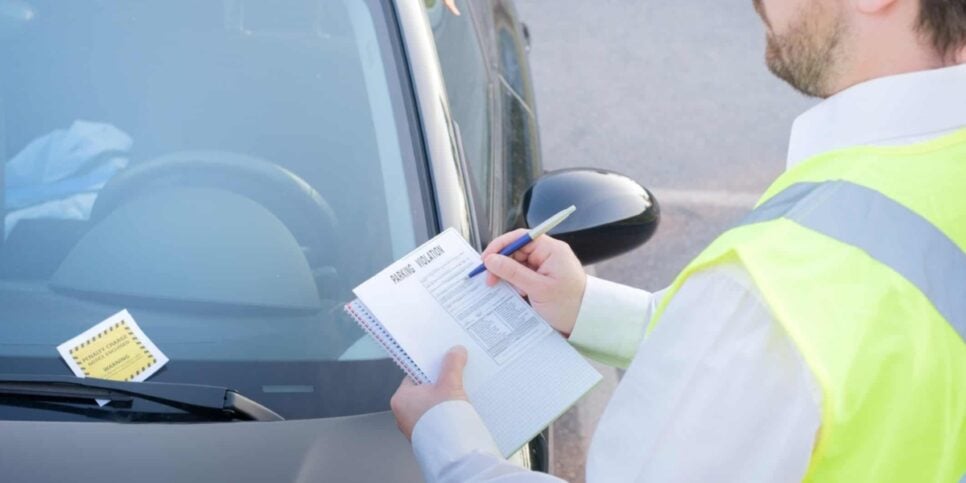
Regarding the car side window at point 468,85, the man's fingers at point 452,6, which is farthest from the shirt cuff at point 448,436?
the man's fingers at point 452,6

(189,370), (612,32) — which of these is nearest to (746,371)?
(189,370)

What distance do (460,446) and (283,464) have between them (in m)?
0.28

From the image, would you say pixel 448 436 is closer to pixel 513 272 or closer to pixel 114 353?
pixel 513 272

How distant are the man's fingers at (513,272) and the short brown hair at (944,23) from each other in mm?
648

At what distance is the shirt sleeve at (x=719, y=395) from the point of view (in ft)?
2.96

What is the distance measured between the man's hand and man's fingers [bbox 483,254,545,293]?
0.14m

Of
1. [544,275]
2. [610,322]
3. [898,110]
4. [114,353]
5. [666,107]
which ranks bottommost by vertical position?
[666,107]

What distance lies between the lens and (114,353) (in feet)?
4.91

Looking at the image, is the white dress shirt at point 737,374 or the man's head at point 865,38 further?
the man's head at point 865,38

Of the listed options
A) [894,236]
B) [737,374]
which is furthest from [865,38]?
[737,374]

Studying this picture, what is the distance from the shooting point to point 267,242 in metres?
1.65

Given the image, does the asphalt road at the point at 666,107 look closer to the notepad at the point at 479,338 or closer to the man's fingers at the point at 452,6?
the man's fingers at the point at 452,6

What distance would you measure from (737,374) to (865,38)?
399mm

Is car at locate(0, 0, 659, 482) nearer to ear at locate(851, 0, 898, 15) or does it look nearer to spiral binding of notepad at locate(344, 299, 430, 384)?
spiral binding of notepad at locate(344, 299, 430, 384)
